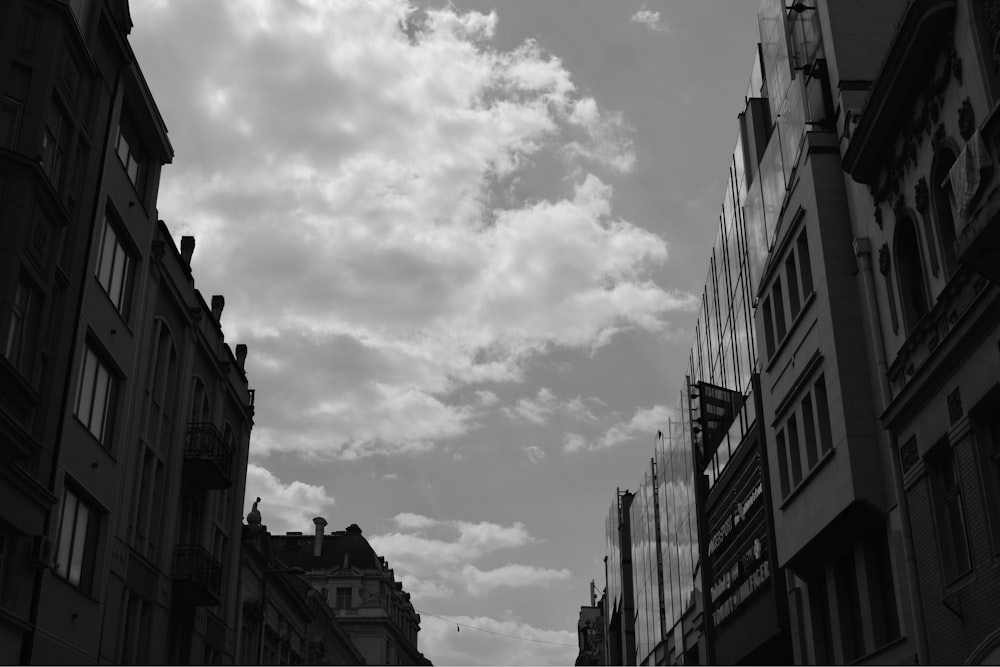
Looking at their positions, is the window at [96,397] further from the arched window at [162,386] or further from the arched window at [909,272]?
the arched window at [909,272]

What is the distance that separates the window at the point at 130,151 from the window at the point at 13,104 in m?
5.52

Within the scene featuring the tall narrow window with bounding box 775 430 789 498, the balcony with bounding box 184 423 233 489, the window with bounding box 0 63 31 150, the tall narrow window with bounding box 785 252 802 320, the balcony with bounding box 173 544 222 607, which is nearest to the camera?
the window with bounding box 0 63 31 150

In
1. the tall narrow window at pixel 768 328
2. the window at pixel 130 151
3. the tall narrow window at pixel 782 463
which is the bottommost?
the tall narrow window at pixel 782 463

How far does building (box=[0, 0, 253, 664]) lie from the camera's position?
21.2 meters

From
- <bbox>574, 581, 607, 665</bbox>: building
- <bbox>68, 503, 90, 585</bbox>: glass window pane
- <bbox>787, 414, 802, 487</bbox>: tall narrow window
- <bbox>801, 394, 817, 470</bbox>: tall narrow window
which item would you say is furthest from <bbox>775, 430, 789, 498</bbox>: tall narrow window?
<bbox>574, 581, 607, 665</bbox>: building

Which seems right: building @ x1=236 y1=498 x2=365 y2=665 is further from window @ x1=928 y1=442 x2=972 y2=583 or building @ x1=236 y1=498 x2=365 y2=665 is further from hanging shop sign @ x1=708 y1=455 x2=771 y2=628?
window @ x1=928 y1=442 x2=972 y2=583

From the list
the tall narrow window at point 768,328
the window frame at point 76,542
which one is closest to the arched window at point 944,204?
the tall narrow window at point 768,328

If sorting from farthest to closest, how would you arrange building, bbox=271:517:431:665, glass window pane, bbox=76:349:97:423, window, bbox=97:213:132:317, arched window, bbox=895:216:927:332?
building, bbox=271:517:431:665 → window, bbox=97:213:132:317 → glass window pane, bbox=76:349:97:423 → arched window, bbox=895:216:927:332

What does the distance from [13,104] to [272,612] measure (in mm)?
32725

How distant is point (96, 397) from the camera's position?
26219 millimetres

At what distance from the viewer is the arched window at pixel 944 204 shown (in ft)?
64.1

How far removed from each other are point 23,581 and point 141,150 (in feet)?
44.8

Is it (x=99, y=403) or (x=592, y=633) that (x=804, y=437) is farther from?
(x=592, y=633)

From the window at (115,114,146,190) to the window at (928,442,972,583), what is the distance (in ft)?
69.1
